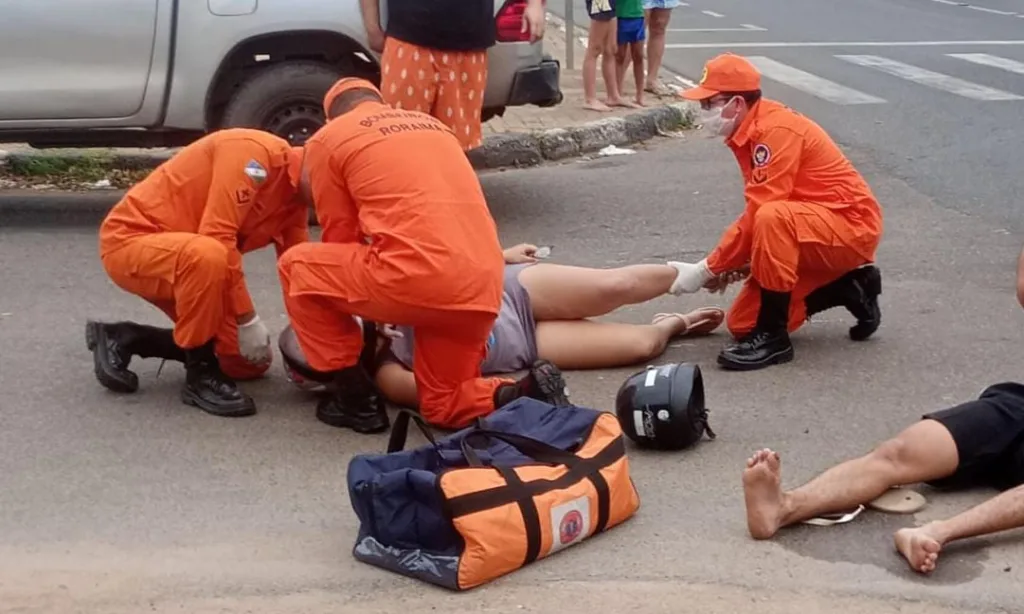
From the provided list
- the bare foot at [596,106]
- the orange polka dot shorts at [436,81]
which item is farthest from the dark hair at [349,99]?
the bare foot at [596,106]

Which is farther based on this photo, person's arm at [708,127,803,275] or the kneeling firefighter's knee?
person's arm at [708,127,803,275]

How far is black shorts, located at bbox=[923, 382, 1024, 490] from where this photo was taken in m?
4.05

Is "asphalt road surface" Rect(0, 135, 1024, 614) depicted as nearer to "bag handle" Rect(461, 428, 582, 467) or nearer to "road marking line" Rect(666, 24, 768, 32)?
"bag handle" Rect(461, 428, 582, 467)

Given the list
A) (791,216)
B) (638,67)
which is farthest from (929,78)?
(791,216)

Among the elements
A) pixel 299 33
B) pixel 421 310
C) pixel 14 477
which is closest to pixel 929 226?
pixel 299 33

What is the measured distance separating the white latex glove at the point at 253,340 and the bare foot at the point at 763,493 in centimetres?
202

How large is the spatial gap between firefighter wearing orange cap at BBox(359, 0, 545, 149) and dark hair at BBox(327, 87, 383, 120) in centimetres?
194

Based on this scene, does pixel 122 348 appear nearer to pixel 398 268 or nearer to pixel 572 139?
pixel 398 268

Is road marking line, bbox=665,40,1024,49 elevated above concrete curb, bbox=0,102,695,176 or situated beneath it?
situated beneath

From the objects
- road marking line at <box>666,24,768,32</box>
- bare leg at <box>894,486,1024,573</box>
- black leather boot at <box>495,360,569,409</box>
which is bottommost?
road marking line at <box>666,24,768,32</box>

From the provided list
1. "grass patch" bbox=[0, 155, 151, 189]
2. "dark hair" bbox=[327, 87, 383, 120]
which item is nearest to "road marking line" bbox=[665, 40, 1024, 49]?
"grass patch" bbox=[0, 155, 151, 189]

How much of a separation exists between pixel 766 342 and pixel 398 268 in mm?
1657

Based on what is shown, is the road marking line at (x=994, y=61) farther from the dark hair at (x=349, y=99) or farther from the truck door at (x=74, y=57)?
the dark hair at (x=349, y=99)

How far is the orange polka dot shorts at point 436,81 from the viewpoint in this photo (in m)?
6.92
